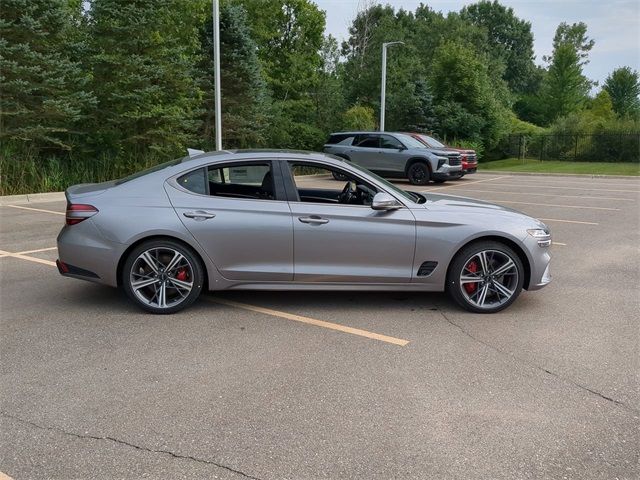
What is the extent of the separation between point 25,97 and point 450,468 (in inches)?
619

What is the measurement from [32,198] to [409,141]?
11749 mm

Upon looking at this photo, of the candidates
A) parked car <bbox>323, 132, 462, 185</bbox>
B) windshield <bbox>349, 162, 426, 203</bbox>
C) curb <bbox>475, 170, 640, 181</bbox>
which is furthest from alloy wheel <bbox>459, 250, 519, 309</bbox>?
curb <bbox>475, 170, 640, 181</bbox>

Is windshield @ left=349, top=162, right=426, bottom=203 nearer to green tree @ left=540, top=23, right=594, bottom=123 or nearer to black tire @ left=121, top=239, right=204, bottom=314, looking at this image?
black tire @ left=121, top=239, right=204, bottom=314

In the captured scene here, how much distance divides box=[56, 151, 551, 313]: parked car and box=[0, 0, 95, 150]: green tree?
11226mm

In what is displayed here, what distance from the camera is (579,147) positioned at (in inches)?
1357

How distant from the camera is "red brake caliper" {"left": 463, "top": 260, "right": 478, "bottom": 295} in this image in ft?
17.7

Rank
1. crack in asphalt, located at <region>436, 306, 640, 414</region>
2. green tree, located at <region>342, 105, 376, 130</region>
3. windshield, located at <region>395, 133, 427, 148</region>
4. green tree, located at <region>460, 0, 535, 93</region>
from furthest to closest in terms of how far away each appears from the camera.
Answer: green tree, located at <region>460, 0, 535, 93</region> → green tree, located at <region>342, 105, 376, 130</region> → windshield, located at <region>395, 133, 427, 148</region> → crack in asphalt, located at <region>436, 306, 640, 414</region>

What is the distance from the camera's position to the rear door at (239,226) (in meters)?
5.21

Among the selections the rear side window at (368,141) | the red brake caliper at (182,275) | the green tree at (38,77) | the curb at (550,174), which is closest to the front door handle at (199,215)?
the red brake caliper at (182,275)

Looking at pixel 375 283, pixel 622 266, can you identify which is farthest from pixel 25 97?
pixel 622 266

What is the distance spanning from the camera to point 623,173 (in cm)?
2539

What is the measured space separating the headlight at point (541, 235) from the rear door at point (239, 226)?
7.44 feet

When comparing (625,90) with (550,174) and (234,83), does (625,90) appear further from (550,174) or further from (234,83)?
(234,83)

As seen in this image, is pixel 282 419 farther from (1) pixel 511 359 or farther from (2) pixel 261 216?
(2) pixel 261 216
